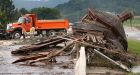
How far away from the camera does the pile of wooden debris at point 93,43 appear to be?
23.8m

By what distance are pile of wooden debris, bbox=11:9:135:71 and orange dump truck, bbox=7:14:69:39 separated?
23.7 m

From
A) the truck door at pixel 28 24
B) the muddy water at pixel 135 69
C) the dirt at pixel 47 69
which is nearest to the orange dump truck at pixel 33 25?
the truck door at pixel 28 24

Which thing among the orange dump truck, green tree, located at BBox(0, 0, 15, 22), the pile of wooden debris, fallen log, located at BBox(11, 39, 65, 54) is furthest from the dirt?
green tree, located at BBox(0, 0, 15, 22)

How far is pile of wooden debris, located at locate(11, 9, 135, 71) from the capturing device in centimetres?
2380

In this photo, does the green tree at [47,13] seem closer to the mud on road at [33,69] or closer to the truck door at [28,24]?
the truck door at [28,24]

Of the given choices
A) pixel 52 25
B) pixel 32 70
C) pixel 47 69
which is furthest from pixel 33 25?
pixel 32 70

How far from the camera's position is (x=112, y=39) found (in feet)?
97.0

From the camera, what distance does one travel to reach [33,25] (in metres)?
59.5

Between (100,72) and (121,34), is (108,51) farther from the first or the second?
(121,34)

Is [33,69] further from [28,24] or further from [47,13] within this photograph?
[47,13]

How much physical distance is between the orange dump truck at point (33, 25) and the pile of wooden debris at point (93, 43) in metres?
23.7

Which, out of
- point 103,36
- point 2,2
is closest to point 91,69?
point 103,36

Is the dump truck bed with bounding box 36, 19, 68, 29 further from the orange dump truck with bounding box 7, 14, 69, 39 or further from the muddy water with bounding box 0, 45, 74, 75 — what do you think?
the muddy water with bounding box 0, 45, 74, 75

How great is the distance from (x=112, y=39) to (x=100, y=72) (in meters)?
9.23
